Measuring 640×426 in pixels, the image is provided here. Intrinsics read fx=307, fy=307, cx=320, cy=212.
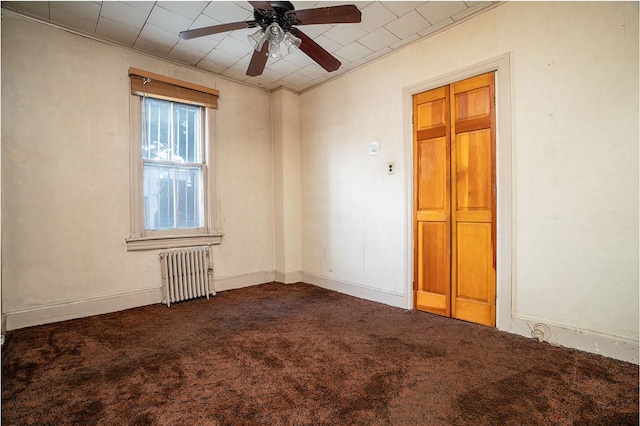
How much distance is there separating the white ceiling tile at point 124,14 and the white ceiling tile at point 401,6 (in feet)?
7.86

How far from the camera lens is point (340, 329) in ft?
9.78

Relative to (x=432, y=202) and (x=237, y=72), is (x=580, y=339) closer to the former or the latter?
(x=432, y=202)

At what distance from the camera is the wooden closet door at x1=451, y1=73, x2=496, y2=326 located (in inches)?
117

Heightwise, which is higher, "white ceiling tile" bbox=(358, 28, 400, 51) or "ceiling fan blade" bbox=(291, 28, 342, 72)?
"white ceiling tile" bbox=(358, 28, 400, 51)

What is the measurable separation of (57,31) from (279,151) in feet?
9.42

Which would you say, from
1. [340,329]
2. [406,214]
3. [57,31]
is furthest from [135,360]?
[57,31]

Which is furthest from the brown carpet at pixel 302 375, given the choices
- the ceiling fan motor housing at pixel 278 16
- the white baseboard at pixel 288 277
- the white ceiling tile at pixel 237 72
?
the white ceiling tile at pixel 237 72

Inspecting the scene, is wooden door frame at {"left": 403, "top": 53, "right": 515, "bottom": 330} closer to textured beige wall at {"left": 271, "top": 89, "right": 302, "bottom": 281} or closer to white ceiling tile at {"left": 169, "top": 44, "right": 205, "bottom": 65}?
textured beige wall at {"left": 271, "top": 89, "right": 302, "bottom": 281}

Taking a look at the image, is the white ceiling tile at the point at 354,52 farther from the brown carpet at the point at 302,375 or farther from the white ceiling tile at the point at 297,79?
the brown carpet at the point at 302,375

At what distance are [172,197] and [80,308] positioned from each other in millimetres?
1577

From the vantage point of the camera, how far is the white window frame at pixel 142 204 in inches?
145

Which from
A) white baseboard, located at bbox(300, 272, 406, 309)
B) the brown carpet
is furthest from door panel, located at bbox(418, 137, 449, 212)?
the brown carpet

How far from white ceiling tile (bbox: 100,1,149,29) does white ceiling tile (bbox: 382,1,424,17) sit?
2395 millimetres

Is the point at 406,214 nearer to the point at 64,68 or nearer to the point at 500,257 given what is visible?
the point at 500,257
